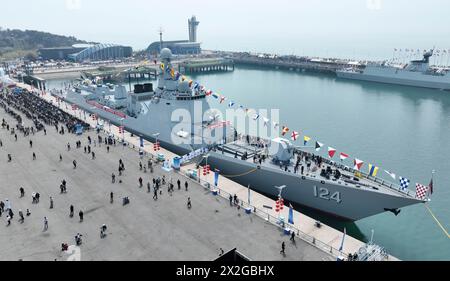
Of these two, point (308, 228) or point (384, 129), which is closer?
point (308, 228)

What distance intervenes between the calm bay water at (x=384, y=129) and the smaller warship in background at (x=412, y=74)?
4.62m

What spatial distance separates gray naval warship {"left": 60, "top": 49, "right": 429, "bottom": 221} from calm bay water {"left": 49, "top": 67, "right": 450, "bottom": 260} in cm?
270

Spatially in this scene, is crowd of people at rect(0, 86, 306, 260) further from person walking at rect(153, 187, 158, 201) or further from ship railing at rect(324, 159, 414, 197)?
ship railing at rect(324, 159, 414, 197)

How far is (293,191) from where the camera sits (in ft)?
94.2

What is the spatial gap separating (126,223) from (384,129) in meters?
45.8

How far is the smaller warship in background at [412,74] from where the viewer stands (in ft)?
302

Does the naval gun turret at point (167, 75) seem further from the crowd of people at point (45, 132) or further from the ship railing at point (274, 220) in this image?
the ship railing at point (274, 220)

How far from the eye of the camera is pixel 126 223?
22.4 meters

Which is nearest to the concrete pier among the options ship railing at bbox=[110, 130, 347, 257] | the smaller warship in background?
the smaller warship in background

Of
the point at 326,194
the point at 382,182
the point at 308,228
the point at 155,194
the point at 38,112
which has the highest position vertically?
the point at 38,112

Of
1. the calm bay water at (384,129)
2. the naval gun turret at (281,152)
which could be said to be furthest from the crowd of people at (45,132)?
A: the calm bay water at (384,129)

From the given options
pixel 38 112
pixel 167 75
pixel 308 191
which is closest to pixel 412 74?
pixel 167 75

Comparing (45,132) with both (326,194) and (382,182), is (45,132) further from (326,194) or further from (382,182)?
(382,182)
